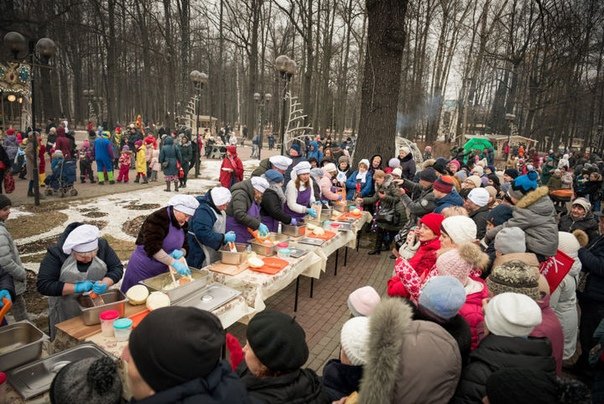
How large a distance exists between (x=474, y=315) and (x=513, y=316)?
0.56m

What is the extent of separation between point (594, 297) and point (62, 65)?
1637 inches

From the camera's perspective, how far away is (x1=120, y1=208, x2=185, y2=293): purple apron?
12.1ft

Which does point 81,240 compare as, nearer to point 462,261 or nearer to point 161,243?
point 161,243

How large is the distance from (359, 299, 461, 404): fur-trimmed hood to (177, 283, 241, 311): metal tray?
180 cm

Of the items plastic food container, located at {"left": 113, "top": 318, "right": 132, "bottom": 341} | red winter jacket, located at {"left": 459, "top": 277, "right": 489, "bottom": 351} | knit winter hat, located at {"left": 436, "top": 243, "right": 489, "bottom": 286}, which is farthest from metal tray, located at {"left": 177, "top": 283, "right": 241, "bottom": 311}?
red winter jacket, located at {"left": 459, "top": 277, "right": 489, "bottom": 351}

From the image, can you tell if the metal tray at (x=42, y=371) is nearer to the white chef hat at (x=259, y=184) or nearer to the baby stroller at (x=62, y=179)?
the white chef hat at (x=259, y=184)

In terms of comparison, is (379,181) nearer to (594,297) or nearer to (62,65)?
(594,297)

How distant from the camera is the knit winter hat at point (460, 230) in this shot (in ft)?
10.6

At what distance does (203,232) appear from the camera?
13.9ft

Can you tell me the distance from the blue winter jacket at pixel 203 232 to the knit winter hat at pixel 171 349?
2.86m

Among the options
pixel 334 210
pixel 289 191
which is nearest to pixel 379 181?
pixel 334 210

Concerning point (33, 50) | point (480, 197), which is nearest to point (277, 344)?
point (480, 197)

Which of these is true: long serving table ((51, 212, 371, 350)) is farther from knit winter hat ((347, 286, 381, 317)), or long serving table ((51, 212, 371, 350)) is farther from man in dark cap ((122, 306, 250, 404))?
man in dark cap ((122, 306, 250, 404))

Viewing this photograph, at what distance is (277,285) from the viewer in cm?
414
